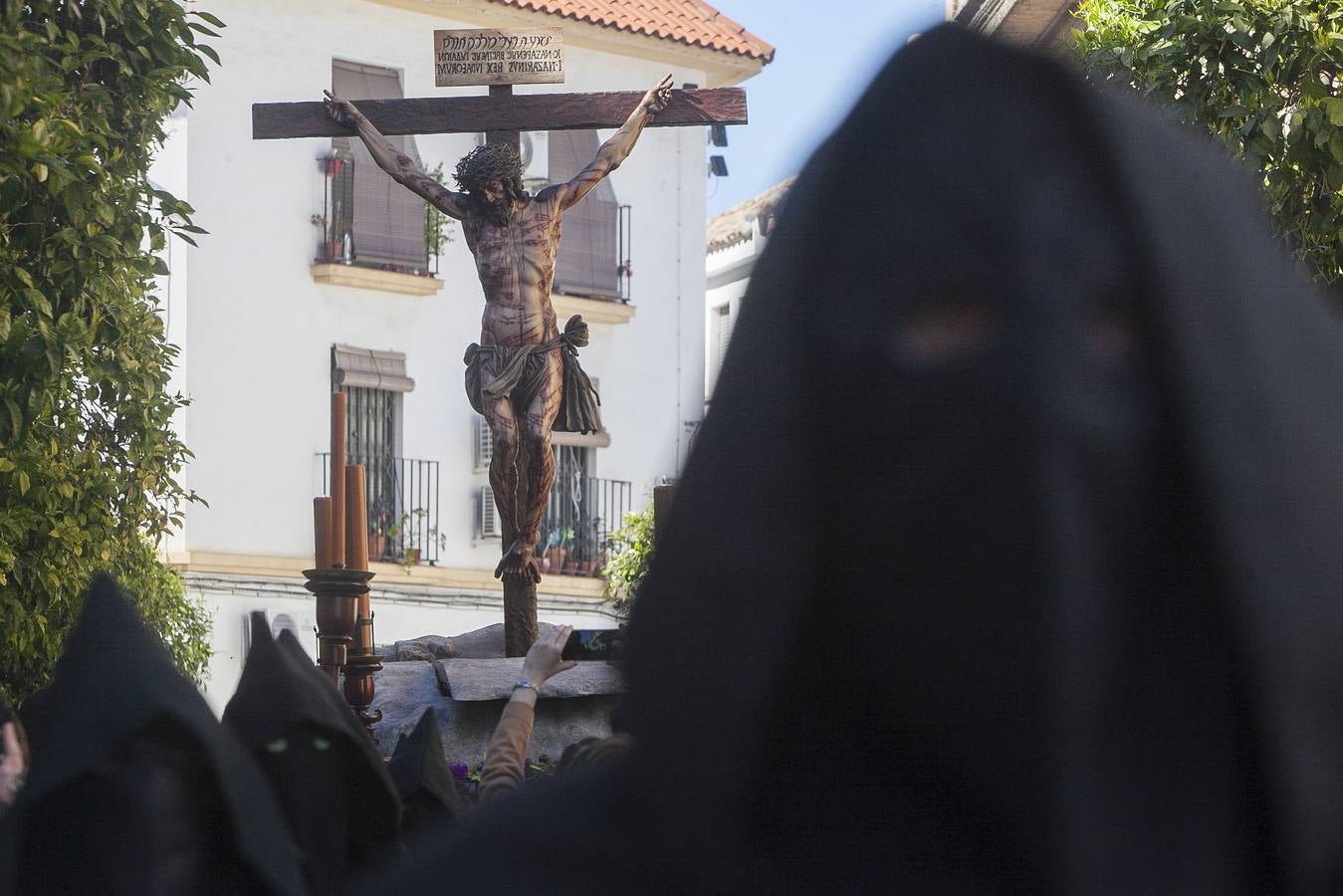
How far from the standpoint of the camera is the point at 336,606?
489 cm

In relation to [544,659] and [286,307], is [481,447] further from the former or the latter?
[544,659]

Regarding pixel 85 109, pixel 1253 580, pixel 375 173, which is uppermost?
pixel 375 173

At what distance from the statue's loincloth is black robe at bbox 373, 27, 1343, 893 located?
21.6 feet

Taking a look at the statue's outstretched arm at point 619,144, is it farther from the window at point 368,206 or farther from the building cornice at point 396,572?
the window at point 368,206

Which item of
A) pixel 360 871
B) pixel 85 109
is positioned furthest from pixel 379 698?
pixel 360 871

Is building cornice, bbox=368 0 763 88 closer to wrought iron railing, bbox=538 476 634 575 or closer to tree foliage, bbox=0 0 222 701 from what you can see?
wrought iron railing, bbox=538 476 634 575

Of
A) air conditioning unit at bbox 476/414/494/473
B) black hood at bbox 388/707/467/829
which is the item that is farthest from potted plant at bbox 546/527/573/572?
black hood at bbox 388/707/467/829

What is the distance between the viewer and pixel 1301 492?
1427mm

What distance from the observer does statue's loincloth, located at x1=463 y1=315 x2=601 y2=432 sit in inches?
323

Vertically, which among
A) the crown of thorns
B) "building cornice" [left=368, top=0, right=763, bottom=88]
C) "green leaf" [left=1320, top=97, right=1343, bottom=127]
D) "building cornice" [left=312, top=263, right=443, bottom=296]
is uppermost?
"building cornice" [left=368, top=0, right=763, bottom=88]

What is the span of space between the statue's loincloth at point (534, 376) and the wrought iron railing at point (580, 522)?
10900mm

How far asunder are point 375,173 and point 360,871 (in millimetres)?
17542

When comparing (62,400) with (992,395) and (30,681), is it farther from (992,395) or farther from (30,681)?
(992,395)

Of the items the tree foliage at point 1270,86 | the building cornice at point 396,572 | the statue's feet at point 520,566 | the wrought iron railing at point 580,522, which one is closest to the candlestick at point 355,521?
the tree foliage at point 1270,86
